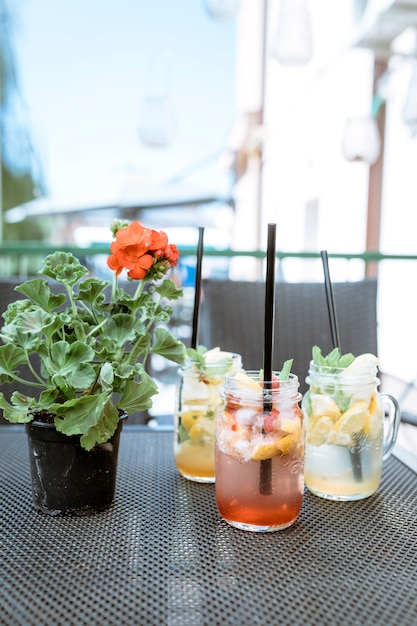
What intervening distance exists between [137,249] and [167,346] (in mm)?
116

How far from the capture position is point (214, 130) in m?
7.87

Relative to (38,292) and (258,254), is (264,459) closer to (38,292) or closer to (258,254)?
(38,292)

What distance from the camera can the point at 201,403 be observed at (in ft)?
2.36

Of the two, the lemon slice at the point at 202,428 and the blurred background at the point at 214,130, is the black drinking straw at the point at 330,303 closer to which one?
the lemon slice at the point at 202,428

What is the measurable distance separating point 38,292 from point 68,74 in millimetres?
6664

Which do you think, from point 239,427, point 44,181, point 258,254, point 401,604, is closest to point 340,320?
point 258,254

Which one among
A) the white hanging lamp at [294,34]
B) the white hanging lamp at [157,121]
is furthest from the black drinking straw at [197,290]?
the white hanging lamp at [157,121]

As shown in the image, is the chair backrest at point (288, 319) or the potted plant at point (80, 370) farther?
the chair backrest at point (288, 319)

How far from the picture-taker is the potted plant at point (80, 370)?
1.87ft

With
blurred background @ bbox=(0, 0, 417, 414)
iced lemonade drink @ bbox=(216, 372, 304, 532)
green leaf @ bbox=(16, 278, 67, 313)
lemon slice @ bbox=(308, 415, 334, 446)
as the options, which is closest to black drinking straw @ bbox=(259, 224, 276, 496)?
iced lemonade drink @ bbox=(216, 372, 304, 532)

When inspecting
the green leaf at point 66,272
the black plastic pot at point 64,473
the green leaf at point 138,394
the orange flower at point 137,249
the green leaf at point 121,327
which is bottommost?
the black plastic pot at point 64,473

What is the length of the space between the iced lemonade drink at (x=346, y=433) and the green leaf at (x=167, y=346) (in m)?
0.16

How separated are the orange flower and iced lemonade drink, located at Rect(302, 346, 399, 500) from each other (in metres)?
0.23

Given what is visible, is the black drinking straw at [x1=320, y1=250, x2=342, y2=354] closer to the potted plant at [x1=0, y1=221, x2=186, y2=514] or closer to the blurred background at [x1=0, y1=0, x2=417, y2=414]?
the potted plant at [x1=0, y1=221, x2=186, y2=514]
